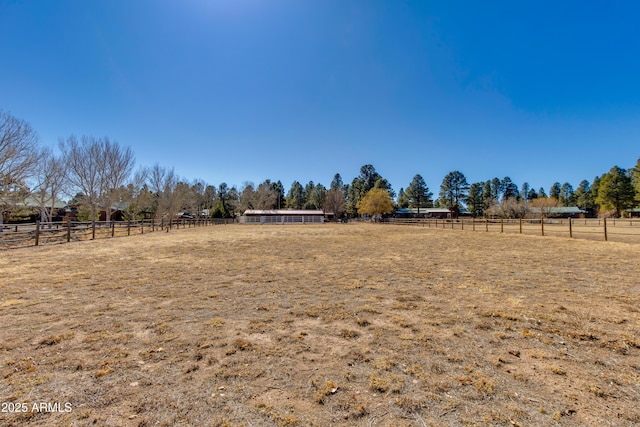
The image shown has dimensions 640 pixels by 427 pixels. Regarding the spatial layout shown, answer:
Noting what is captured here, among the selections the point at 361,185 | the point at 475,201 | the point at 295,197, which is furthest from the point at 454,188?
the point at 295,197

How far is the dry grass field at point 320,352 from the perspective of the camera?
6.85 feet

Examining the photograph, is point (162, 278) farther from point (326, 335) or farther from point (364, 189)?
point (364, 189)

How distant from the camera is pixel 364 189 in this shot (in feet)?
287

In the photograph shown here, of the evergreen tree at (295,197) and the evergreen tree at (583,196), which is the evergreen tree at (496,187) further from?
the evergreen tree at (295,197)

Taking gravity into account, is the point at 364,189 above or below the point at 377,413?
above

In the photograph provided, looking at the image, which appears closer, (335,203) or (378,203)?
(378,203)

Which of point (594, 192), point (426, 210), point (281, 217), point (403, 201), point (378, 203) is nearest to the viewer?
point (281, 217)

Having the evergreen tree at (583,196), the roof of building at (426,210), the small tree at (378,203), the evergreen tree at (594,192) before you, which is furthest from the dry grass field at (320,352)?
the evergreen tree at (583,196)

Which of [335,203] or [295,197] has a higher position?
[295,197]

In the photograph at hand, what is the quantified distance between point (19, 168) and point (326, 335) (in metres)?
30.7

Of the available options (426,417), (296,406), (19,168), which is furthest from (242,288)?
(19,168)

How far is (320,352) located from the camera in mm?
3047

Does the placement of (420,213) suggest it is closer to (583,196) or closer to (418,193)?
(418,193)

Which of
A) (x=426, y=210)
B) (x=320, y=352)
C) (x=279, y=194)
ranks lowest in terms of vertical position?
(x=320, y=352)
